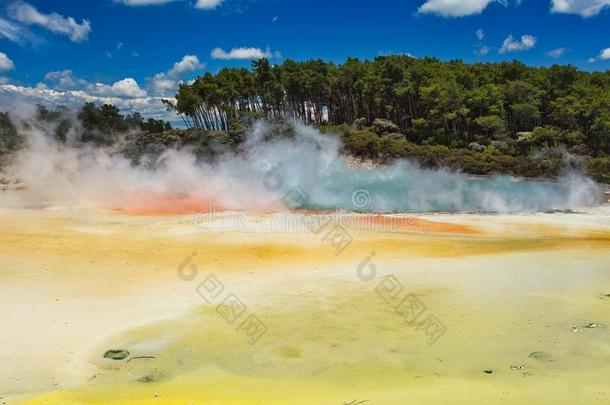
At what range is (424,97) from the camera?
39906 millimetres

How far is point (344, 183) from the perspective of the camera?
24.4m

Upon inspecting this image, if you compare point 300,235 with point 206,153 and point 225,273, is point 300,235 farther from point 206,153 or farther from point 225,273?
point 206,153

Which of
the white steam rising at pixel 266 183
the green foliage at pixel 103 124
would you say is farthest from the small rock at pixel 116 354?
the green foliage at pixel 103 124

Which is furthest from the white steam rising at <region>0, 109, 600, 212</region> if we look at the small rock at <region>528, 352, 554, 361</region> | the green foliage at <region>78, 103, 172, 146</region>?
the small rock at <region>528, 352, 554, 361</region>

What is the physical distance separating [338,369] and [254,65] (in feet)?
146

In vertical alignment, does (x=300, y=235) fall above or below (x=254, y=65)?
below

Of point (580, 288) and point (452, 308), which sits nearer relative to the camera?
point (452, 308)

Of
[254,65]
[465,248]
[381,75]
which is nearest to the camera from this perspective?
[465,248]

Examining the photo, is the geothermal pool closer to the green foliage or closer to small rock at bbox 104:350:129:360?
small rock at bbox 104:350:129:360

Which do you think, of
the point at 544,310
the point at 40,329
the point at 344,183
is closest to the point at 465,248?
the point at 544,310

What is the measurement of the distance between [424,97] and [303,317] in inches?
1332

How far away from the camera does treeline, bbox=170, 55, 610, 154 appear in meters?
34.8

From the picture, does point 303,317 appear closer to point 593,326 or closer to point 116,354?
point 116,354

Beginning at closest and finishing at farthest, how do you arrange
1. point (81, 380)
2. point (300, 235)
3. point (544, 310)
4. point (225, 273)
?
point (81, 380) → point (544, 310) → point (225, 273) → point (300, 235)
